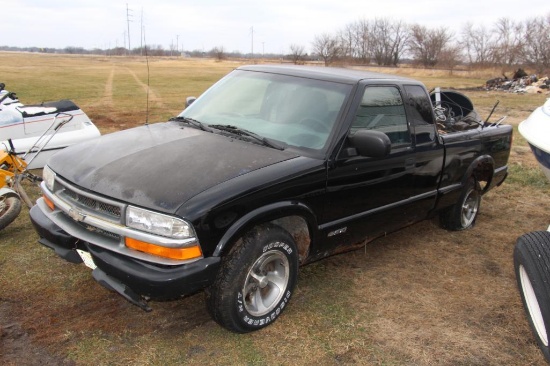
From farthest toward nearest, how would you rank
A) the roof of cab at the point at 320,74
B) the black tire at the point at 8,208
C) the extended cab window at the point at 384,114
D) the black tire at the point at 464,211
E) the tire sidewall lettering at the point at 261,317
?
the black tire at the point at 464,211 < the black tire at the point at 8,208 < the roof of cab at the point at 320,74 < the extended cab window at the point at 384,114 < the tire sidewall lettering at the point at 261,317

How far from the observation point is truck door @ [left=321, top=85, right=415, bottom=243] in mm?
3650

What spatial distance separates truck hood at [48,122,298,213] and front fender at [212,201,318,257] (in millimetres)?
286

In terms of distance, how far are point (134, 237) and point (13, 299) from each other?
155 cm

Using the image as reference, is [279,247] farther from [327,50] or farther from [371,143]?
[327,50]

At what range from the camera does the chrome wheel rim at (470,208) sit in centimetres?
555

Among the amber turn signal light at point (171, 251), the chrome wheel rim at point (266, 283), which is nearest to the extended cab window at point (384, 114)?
the chrome wheel rim at point (266, 283)

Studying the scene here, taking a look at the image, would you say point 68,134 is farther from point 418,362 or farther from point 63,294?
point 418,362

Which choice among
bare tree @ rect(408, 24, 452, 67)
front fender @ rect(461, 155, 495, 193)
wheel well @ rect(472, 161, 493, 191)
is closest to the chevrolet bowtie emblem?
front fender @ rect(461, 155, 495, 193)

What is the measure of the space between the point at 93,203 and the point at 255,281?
121 cm

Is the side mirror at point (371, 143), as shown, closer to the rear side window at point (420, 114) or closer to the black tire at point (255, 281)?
the black tire at point (255, 281)

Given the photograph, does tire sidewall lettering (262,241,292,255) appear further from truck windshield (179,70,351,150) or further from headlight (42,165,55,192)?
headlight (42,165,55,192)

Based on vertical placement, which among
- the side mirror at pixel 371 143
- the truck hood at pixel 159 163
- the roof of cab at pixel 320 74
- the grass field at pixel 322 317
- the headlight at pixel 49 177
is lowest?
the grass field at pixel 322 317

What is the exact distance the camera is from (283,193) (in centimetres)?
319

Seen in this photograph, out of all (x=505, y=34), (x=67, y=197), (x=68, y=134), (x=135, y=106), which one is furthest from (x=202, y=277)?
(x=505, y=34)
